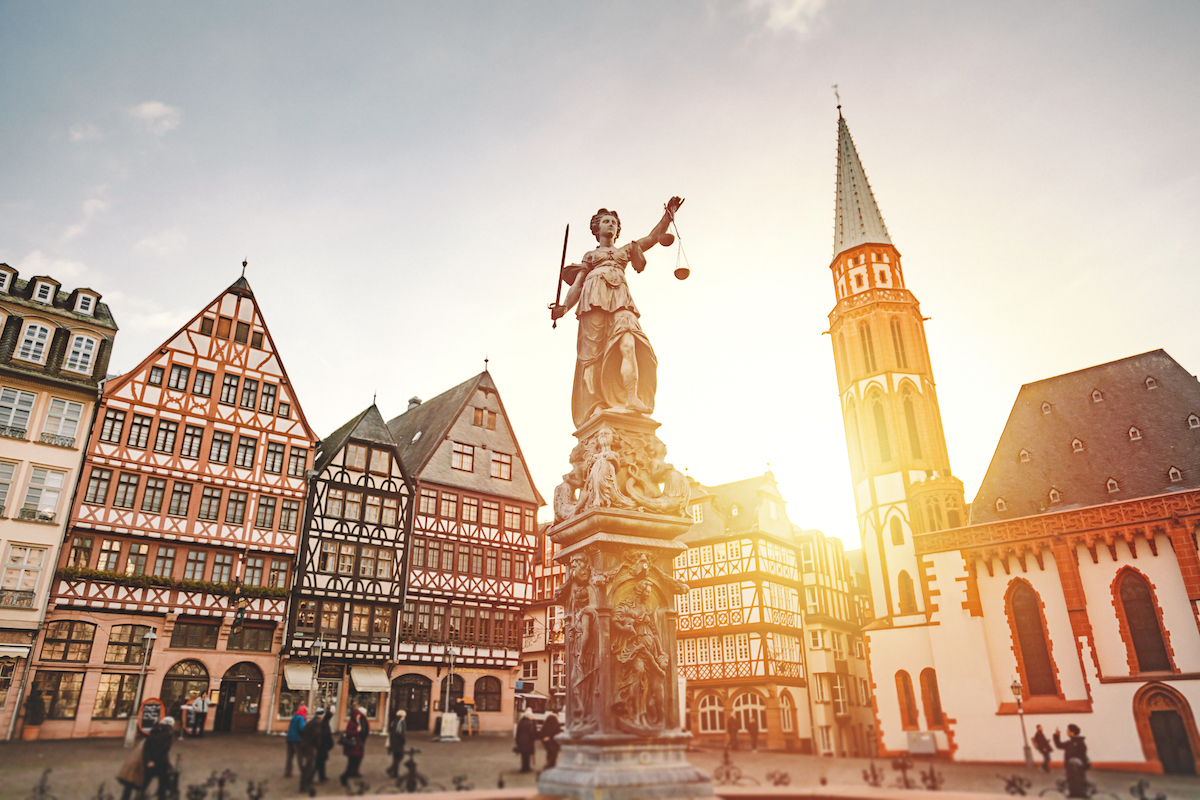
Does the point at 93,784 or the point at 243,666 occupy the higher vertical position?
the point at 243,666

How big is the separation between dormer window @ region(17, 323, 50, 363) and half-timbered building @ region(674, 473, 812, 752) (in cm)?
2396

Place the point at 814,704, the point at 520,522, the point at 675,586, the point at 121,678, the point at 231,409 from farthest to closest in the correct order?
the point at 814,704 → the point at 520,522 → the point at 231,409 → the point at 121,678 → the point at 675,586

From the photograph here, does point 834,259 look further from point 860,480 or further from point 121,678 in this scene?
point 121,678

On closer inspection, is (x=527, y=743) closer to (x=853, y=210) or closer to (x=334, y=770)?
(x=334, y=770)

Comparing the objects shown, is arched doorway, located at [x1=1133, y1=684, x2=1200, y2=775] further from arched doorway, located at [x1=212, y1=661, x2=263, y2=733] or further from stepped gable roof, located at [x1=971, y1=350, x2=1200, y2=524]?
arched doorway, located at [x1=212, y1=661, x2=263, y2=733]

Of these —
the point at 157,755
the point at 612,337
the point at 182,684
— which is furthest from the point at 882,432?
the point at 157,755

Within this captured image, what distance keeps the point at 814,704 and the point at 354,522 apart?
874 inches

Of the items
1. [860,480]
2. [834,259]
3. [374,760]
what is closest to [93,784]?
[374,760]

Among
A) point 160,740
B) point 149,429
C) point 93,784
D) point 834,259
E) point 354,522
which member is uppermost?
point 834,259

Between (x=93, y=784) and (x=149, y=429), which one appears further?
(x=149, y=429)

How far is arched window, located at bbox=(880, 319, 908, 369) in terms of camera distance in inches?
1344

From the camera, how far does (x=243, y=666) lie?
24078mm

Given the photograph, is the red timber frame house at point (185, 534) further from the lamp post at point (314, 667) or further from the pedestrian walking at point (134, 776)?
the pedestrian walking at point (134, 776)

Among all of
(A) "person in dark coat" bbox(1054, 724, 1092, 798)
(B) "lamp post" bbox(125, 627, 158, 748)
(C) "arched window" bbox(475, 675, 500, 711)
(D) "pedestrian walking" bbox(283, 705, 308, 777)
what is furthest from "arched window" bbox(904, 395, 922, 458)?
(B) "lamp post" bbox(125, 627, 158, 748)
